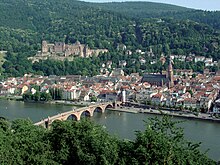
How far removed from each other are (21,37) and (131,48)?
24.0 feet

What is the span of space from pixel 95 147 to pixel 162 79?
41.8 ft

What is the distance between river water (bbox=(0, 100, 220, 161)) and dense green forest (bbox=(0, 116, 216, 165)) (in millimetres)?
3005

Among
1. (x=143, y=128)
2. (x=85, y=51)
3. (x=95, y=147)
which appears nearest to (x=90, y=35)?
(x=85, y=51)

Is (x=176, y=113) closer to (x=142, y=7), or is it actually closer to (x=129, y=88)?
(x=129, y=88)

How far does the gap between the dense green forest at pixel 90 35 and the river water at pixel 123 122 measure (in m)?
6.82

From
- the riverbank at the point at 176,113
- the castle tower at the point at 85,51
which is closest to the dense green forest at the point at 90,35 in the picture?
the castle tower at the point at 85,51

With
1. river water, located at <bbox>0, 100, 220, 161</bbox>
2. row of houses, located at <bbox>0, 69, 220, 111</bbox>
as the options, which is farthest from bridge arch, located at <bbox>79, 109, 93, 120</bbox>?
row of houses, located at <bbox>0, 69, 220, 111</bbox>

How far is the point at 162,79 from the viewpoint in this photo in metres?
18.0

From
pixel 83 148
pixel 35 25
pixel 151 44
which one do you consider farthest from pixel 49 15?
pixel 83 148

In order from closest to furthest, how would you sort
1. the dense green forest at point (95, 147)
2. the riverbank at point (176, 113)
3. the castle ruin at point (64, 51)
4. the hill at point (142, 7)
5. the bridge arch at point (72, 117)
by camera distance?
the dense green forest at point (95, 147)
the bridge arch at point (72, 117)
the riverbank at point (176, 113)
the castle ruin at point (64, 51)
the hill at point (142, 7)

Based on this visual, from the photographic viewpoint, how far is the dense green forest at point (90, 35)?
2203cm

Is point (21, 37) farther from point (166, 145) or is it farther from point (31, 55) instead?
point (166, 145)

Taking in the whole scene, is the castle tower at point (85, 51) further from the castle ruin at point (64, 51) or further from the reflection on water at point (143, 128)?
the reflection on water at point (143, 128)

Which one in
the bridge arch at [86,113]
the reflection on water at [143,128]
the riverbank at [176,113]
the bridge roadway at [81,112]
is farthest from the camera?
the bridge arch at [86,113]
